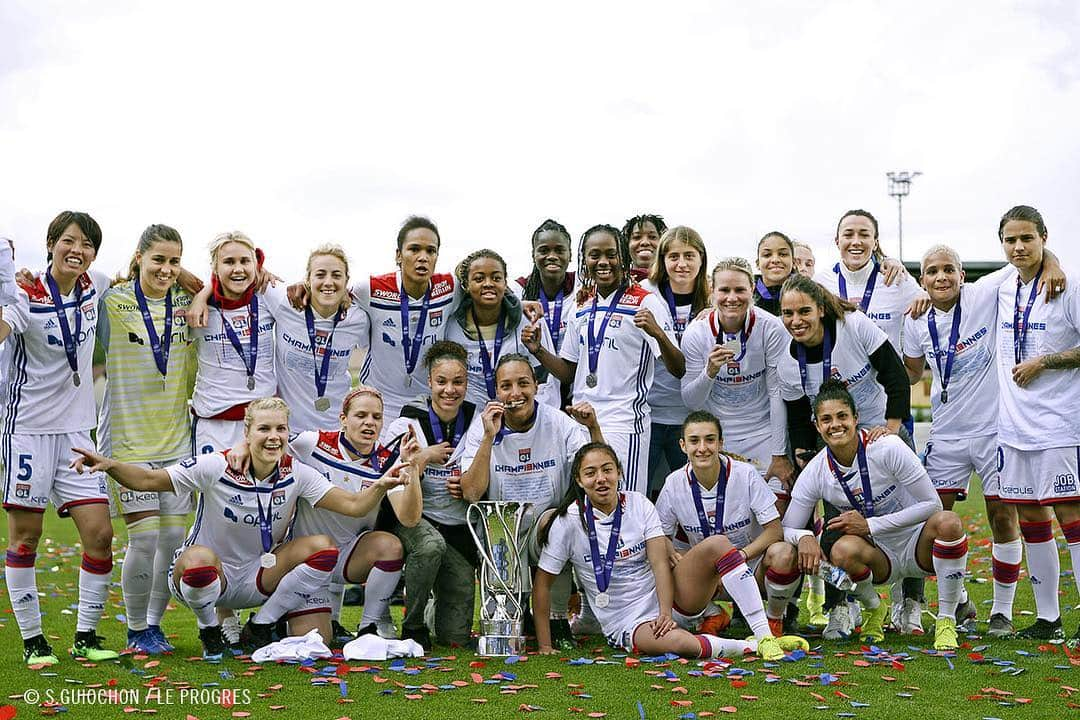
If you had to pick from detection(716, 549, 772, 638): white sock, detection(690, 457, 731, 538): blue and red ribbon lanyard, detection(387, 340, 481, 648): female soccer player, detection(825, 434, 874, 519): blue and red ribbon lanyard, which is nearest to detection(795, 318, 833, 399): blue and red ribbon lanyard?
detection(825, 434, 874, 519): blue and red ribbon lanyard

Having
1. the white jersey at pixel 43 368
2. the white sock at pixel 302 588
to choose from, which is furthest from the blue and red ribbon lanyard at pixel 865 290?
the white jersey at pixel 43 368

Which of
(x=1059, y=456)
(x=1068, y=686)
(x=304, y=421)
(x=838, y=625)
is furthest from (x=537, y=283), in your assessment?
(x=1068, y=686)

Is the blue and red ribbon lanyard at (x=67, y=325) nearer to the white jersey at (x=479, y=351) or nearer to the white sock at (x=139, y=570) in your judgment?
the white sock at (x=139, y=570)

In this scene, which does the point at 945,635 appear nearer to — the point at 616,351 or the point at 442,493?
the point at 616,351

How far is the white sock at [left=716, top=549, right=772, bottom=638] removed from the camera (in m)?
5.80

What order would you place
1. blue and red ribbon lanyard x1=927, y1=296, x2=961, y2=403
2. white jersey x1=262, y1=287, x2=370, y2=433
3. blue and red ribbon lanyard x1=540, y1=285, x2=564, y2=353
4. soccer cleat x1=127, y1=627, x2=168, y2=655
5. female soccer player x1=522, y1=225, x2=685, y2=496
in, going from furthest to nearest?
1. blue and red ribbon lanyard x1=540, y1=285, x2=564, y2=353
2. blue and red ribbon lanyard x1=927, y1=296, x2=961, y2=403
3. white jersey x1=262, y1=287, x2=370, y2=433
4. female soccer player x1=522, y1=225, x2=685, y2=496
5. soccer cleat x1=127, y1=627, x2=168, y2=655

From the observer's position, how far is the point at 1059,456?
6.13m

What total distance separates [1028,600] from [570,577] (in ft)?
12.2

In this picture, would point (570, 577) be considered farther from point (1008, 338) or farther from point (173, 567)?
point (1008, 338)

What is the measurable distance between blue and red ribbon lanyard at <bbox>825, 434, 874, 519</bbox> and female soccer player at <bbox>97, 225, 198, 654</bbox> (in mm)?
3588

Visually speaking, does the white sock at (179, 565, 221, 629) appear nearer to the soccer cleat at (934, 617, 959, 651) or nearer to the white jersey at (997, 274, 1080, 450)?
the soccer cleat at (934, 617, 959, 651)

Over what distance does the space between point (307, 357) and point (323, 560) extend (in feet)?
4.44

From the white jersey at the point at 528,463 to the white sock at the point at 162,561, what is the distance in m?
1.66

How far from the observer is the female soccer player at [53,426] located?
19.0 feet
